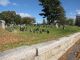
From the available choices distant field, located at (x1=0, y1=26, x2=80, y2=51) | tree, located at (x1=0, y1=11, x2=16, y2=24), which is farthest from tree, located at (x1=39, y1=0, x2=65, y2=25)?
distant field, located at (x1=0, y1=26, x2=80, y2=51)

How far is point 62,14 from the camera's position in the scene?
258 feet

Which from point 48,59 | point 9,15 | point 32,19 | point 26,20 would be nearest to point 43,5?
point 9,15

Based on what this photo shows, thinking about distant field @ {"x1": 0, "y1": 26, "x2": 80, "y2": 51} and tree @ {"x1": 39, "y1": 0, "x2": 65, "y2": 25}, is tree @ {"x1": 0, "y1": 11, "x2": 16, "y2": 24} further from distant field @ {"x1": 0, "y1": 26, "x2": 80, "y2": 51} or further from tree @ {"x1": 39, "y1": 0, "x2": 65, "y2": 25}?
distant field @ {"x1": 0, "y1": 26, "x2": 80, "y2": 51}

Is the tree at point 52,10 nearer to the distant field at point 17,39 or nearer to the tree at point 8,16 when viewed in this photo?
the tree at point 8,16

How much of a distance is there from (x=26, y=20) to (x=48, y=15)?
4090 centimetres

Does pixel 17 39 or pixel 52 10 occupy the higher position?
pixel 52 10

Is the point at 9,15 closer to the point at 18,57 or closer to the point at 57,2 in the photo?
the point at 57,2

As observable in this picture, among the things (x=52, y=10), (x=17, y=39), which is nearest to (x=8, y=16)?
(x=52, y=10)

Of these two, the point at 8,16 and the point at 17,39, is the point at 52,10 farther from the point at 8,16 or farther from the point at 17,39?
the point at 17,39

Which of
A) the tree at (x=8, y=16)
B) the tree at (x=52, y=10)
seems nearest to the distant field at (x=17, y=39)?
the tree at (x=52, y=10)

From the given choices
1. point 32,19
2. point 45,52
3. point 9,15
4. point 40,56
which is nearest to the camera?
point 40,56

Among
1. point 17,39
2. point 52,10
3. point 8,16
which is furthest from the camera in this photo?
point 8,16

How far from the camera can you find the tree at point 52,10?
259 ft

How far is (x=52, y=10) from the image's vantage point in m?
81.2
